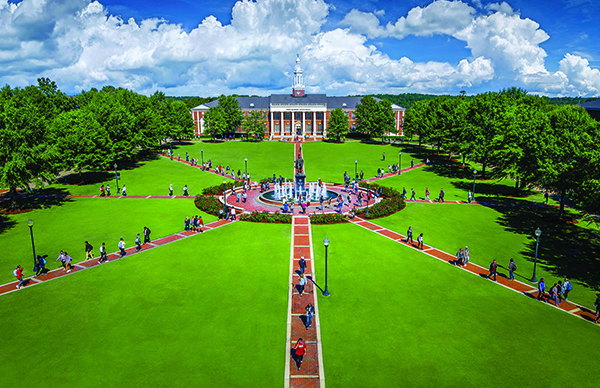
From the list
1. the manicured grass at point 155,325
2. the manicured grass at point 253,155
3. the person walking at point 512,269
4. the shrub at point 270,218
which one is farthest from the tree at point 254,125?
the person walking at point 512,269

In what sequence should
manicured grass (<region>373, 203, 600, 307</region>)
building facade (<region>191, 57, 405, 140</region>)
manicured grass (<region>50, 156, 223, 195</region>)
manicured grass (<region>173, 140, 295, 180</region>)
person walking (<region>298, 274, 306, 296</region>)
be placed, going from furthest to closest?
building facade (<region>191, 57, 405, 140</region>) < manicured grass (<region>173, 140, 295, 180</region>) < manicured grass (<region>50, 156, 223, 195</region>) < manicured grass (<region>373, 203, 600, 307</region>) < person walking (<region>298, 274, 306, 296</region>)

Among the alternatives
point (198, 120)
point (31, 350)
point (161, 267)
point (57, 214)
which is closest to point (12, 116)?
point (57, 214)

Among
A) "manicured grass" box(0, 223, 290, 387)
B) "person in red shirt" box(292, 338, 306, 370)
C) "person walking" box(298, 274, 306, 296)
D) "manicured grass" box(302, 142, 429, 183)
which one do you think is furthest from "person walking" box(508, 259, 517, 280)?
"manicured grass" box(302, 142, 429, 183)

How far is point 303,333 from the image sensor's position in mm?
17188

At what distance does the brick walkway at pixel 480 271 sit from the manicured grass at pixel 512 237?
0.85 meters

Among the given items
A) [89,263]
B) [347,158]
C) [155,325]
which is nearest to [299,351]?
[155,325]

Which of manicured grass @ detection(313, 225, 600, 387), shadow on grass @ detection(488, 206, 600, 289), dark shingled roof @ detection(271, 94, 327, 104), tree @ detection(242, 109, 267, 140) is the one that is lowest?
manicured grass @ detection(313, 225, 600, 387)

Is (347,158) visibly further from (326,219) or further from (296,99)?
(296,99)

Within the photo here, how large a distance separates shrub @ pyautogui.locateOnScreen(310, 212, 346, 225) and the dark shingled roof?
9004 centimetres

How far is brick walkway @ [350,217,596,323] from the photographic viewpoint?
19511 millimetres

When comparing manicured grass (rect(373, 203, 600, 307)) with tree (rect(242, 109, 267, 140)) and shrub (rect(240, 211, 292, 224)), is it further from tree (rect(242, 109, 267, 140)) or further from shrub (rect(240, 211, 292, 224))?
tree (rect(242, 109, 267, 140))

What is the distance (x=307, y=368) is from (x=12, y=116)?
39.9 m

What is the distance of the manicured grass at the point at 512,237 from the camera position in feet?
80.4

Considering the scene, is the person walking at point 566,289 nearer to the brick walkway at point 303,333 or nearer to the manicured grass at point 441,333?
the manicured grass at point 441,333
